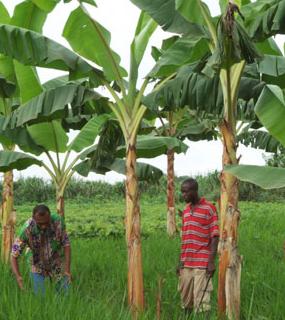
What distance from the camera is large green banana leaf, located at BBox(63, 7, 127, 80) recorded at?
16.9 ft

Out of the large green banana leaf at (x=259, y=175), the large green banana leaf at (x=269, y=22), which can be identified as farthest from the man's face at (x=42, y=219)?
the large green banana leaf at (x=269, y=22)

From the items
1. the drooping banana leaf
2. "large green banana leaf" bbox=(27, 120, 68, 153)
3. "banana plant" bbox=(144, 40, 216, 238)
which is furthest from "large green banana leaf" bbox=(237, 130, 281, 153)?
"large green banana leaf" bbox=(27, 120, 68, 153)

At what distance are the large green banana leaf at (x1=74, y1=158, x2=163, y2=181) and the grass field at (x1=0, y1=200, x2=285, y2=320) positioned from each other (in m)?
1.07

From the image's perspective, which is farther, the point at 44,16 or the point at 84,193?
the point at 84,193

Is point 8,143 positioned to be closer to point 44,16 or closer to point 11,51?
point 44,16

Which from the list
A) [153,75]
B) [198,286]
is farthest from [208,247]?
[153,75]

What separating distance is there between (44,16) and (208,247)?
3134mm

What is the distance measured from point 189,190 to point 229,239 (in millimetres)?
716

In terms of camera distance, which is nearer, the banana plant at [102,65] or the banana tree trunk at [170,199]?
the banana plant at [102,65]

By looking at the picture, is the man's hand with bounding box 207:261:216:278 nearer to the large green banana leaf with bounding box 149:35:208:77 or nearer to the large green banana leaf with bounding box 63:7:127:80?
the large green banana leaf with bounding box 149:35:208:77

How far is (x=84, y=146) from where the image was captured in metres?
6.90

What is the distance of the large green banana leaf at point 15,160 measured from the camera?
629 cm

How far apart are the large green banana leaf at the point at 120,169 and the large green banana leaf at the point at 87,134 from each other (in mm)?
224

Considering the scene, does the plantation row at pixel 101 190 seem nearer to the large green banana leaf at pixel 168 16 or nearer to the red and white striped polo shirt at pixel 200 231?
the red and white striped polo shirt at pixel 200 231
